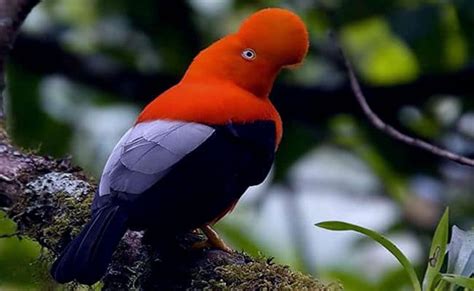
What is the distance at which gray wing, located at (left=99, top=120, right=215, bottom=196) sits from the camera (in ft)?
9.25

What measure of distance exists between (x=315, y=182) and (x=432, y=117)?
4.63 ft

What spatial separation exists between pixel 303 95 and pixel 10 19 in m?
1.63

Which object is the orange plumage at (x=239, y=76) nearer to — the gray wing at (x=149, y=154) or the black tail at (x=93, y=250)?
the gray wing at (x=149, y=154)

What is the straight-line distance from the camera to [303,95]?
512cm

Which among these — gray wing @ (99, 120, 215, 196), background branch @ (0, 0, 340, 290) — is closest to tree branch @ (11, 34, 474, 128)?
background branch @ (0, 0, 340, 290)

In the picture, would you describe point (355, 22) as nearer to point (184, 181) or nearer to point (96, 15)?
point (96, 15)

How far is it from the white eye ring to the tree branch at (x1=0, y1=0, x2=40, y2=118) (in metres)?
0.95

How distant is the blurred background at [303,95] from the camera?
5.04 meters

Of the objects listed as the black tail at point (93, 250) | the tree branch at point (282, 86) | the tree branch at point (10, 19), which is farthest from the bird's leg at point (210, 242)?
the tree branch at point (282, 86)

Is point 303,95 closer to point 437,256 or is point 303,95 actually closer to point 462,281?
point 437,256

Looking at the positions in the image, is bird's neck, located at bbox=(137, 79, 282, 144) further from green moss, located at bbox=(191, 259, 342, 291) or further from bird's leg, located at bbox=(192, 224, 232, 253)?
green moss, located at bbox=(191, 259, 342, 291)

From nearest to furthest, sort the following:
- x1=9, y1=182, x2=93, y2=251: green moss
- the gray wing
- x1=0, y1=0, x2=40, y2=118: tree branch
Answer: the gray wing < x1=9, y1=182, x2=93, y2=251: green moss < x1=0, y1=0, x2=40, y2=118: tree branch

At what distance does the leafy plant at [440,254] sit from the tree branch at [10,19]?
5.85 feet

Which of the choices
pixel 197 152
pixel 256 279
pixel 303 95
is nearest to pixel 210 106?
pixel 197 152
